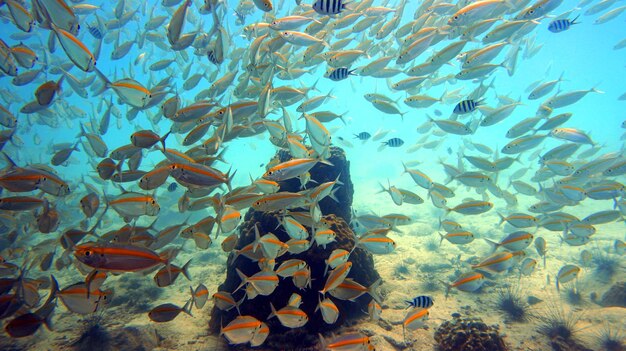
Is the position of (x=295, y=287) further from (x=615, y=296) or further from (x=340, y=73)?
(x=615, y=296)

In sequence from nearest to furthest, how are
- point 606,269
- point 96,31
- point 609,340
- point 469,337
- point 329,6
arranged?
1. point 329,6
2. point 469,337
3. point 609,340
4. point 606,269
5. point 96,31

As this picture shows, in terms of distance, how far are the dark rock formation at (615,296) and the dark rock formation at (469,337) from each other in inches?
145

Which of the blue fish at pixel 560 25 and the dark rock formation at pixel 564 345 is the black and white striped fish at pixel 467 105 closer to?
the blue fish at pixel 560 25

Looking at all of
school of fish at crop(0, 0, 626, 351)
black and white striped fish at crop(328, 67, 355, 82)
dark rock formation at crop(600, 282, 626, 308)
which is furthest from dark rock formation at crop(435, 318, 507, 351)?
black and white striped fish at crop(328, 67, 355, 82)

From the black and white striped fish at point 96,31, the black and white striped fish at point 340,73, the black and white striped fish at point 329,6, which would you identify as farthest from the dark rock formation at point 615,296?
the black and white striped fish at point 96,31

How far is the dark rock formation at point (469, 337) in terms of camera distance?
4.46 metres

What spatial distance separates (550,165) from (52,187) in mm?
10338

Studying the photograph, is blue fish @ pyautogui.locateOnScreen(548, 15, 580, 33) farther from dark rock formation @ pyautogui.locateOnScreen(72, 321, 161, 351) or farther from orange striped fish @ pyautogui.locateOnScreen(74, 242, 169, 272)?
dark rock formation @ pyautogui.locateOnScreen(72, 321, 161, 351)

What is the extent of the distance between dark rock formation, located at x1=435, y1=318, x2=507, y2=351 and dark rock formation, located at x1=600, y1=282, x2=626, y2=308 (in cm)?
368

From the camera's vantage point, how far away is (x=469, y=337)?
14.9 ft

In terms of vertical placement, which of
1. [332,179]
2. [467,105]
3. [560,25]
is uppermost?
[560,25]

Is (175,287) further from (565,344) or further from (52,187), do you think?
(565,344)

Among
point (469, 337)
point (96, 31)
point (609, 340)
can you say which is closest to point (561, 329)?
point (609, 340)

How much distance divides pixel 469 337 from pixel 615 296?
4.48 m
